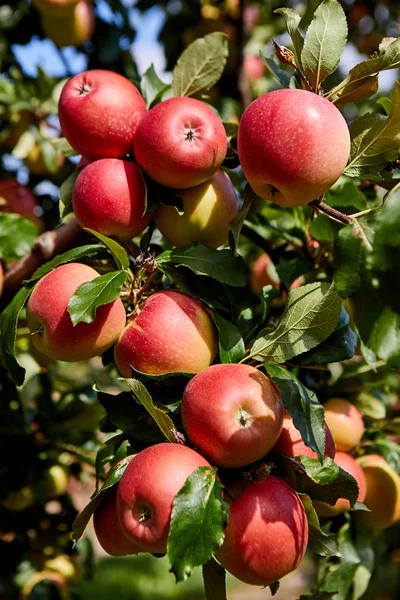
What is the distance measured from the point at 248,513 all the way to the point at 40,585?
997mm

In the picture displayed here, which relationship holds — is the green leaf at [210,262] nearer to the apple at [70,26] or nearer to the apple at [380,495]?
the apple at [380,495]

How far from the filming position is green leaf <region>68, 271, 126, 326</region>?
83cm

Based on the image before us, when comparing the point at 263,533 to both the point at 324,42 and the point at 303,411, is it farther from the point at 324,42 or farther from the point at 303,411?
the point at 324,42

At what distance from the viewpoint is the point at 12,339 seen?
947 mm

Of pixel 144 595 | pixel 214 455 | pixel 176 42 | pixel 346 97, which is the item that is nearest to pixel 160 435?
pixel 214 455

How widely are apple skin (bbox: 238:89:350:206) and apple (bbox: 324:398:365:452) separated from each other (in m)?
0.50

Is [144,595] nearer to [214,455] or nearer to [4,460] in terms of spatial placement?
[4,460]

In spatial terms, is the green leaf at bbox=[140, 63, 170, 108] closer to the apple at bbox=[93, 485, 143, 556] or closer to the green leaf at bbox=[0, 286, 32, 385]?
the green leaf at bbox=[0, 286, 32, 385]

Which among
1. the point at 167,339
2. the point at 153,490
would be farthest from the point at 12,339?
the point at 153,490

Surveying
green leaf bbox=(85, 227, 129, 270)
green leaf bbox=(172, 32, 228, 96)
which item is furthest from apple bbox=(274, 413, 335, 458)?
green leaf bbox=(172, 32, 228, 96)

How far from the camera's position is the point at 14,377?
964mm

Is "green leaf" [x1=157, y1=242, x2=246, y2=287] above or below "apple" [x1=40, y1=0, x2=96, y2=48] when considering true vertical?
above

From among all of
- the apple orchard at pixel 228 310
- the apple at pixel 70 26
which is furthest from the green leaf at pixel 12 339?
the apple at pixel 70 26

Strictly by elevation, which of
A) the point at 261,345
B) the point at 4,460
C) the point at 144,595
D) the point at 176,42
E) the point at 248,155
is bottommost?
the point at 144,595
